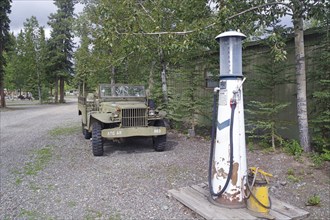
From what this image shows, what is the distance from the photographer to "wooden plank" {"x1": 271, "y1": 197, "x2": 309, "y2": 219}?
3268mm

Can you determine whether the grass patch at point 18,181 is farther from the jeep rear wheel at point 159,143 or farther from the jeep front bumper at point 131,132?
the jeep rear wheel at point 159,143

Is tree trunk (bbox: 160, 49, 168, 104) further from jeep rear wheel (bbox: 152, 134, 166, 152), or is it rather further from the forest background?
jeep rear wheel (bbox: 152, 134, 166, 152)

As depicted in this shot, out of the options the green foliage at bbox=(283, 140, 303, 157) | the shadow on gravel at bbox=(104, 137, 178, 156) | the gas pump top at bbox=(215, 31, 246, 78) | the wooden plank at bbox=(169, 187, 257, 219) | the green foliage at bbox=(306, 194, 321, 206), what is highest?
the gas pump top at bbox=(215, 31, 246, 78)

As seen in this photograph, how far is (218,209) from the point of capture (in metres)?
3.41

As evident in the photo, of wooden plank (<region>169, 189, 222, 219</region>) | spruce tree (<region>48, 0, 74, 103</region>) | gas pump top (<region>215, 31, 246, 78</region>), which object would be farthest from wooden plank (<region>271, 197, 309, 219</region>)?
spruce tree (<region>48, 0, 74, 103</region>)

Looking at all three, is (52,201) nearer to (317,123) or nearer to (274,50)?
(274,50)

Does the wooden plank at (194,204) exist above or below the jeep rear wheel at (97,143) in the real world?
below

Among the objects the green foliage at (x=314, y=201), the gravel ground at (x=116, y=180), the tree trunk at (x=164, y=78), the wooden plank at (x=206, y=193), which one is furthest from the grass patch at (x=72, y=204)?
the tree trunk at (x=164, y=78)

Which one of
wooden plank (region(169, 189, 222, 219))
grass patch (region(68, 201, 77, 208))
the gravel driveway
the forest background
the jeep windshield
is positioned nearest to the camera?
wooden plank (region(169, 189, 222, 219))

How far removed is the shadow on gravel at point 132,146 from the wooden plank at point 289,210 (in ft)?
12.8

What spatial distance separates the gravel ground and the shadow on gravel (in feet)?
0.09

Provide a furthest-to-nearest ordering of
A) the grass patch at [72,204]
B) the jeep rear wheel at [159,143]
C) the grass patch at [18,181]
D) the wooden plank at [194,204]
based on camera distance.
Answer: the jeep rear wheel at [159,143], the grass patch at [18,181], the grass patch at [72,204], the wooden plank at [194,204]

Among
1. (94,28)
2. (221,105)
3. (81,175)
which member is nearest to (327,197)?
(221,105)

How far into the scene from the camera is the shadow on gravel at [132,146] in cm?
714
